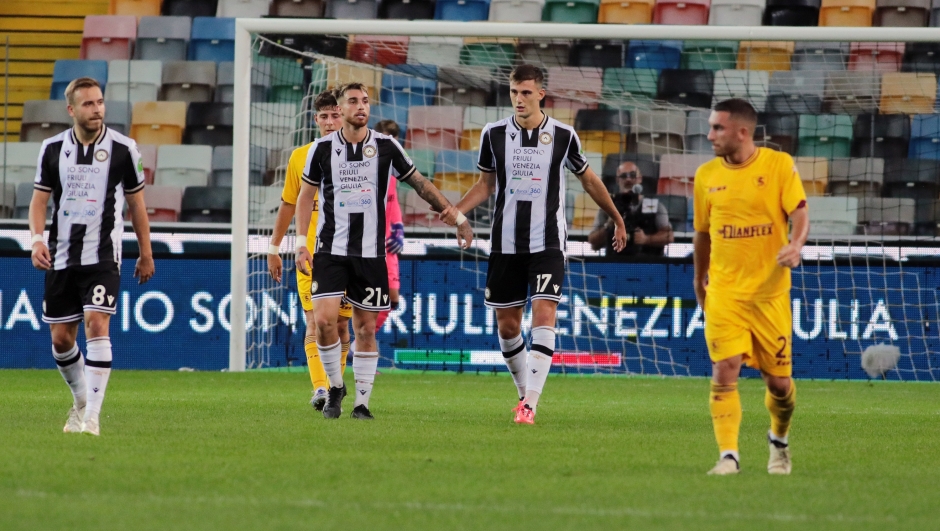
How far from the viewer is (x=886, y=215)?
15.9 m

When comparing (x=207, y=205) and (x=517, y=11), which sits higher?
(x=517, y=11)

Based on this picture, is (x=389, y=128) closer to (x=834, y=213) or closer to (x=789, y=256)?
(x=789, y=256)

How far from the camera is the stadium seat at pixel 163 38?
64.7 feet

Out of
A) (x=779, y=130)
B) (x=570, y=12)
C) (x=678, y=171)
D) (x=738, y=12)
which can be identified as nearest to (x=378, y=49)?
(x=678, y=171)

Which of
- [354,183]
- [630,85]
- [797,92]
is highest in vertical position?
[630,85]

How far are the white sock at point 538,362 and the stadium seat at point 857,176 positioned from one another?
8.52 meters

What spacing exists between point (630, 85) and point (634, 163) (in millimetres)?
1619

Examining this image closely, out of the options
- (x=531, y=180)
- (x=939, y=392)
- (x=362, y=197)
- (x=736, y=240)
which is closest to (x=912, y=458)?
(x=736, y=240)

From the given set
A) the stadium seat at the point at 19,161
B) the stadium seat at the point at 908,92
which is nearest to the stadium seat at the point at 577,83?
the stadium seat at the point at 908,92

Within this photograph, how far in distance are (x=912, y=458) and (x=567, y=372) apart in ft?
27.1

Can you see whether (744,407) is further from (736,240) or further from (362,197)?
(736,240)

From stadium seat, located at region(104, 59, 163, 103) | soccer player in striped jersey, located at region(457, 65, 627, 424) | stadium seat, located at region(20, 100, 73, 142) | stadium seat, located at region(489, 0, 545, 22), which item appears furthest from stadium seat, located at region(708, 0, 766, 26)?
soccer player in striped jersey, located at region(457, 65, 627, 424)

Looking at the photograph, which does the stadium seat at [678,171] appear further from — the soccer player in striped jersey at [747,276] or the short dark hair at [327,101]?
the soccer player in striped jersey at [747,276]

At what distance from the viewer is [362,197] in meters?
8.44
